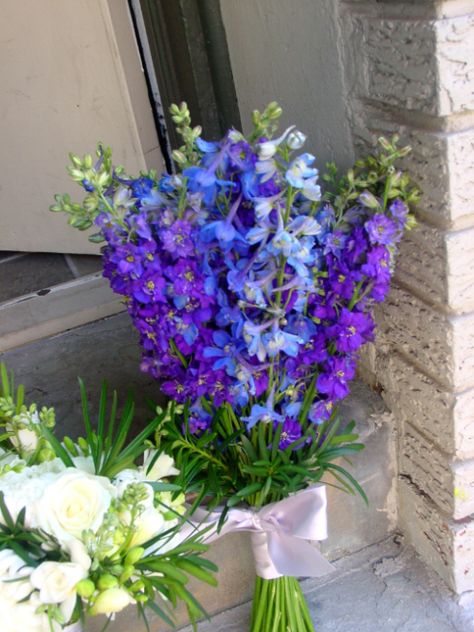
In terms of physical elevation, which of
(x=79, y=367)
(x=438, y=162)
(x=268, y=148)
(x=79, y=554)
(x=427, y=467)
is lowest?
(x=427, y=467)

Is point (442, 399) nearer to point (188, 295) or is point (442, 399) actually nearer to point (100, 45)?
point (188, 295)

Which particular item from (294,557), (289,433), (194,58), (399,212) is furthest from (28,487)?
(194,58)

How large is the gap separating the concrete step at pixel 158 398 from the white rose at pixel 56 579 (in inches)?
20.7

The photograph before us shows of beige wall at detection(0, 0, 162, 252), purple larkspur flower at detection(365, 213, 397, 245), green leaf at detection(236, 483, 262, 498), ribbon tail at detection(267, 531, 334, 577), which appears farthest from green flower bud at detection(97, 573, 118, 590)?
beige wall at detection(0, 0, 162, 252)

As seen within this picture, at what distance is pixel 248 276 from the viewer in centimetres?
94

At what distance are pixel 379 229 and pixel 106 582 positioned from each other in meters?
0.60

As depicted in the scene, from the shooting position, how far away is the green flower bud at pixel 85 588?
0.82 metres

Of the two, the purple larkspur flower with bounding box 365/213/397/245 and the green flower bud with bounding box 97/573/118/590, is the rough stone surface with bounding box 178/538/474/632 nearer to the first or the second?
the green flower bud with bounding box 97/573/118/590

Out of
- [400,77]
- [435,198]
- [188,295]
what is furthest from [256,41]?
[188,295]

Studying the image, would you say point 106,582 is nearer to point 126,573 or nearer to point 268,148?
point 126,573

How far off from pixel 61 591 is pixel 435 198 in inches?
29.5

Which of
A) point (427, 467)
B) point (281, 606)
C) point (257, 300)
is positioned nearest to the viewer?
point (257, 300)

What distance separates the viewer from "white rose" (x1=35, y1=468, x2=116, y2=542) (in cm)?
84

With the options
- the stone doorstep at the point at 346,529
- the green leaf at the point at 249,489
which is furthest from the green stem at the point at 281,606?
the green leaf at the point at 249,489
